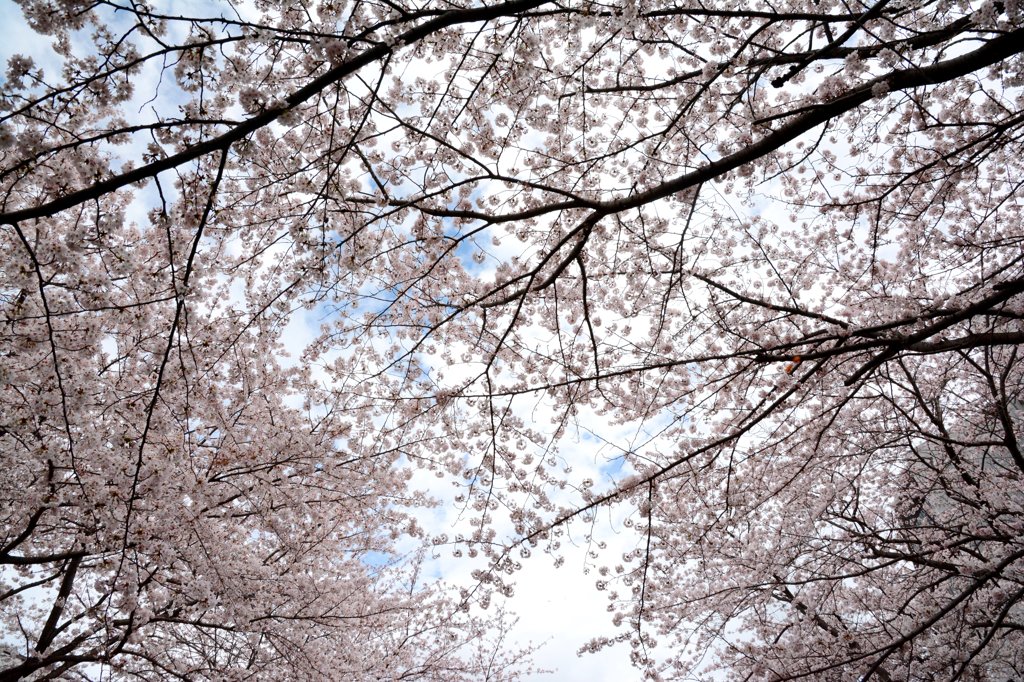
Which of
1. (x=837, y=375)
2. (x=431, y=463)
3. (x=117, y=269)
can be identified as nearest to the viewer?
(x=117, y=269)

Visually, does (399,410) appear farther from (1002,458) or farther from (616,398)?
(1002,458)

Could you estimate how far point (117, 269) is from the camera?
2.96 m

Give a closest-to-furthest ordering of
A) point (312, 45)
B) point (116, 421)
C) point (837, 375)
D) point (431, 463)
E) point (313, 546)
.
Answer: point (312, 45) → point (837, 375) → point (116, 421) → point (431, 463) → point (313, 546)

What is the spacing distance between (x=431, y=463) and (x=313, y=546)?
2.21 meters

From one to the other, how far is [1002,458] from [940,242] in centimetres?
643

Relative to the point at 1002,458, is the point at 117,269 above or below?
below

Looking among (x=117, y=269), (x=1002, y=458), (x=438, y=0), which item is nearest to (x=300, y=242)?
(x=117, y=269)

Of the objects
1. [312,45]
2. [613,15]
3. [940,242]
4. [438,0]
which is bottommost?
[312,45]

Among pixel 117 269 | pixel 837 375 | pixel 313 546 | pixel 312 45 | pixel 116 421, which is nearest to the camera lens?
pixel 312 45

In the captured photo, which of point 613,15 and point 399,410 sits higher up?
point 613,15

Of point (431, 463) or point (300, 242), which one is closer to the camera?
point (300, 242)

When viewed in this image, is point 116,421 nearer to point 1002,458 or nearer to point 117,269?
point 117,269

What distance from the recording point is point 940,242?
5703 millimetres

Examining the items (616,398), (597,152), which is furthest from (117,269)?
(616,398)
